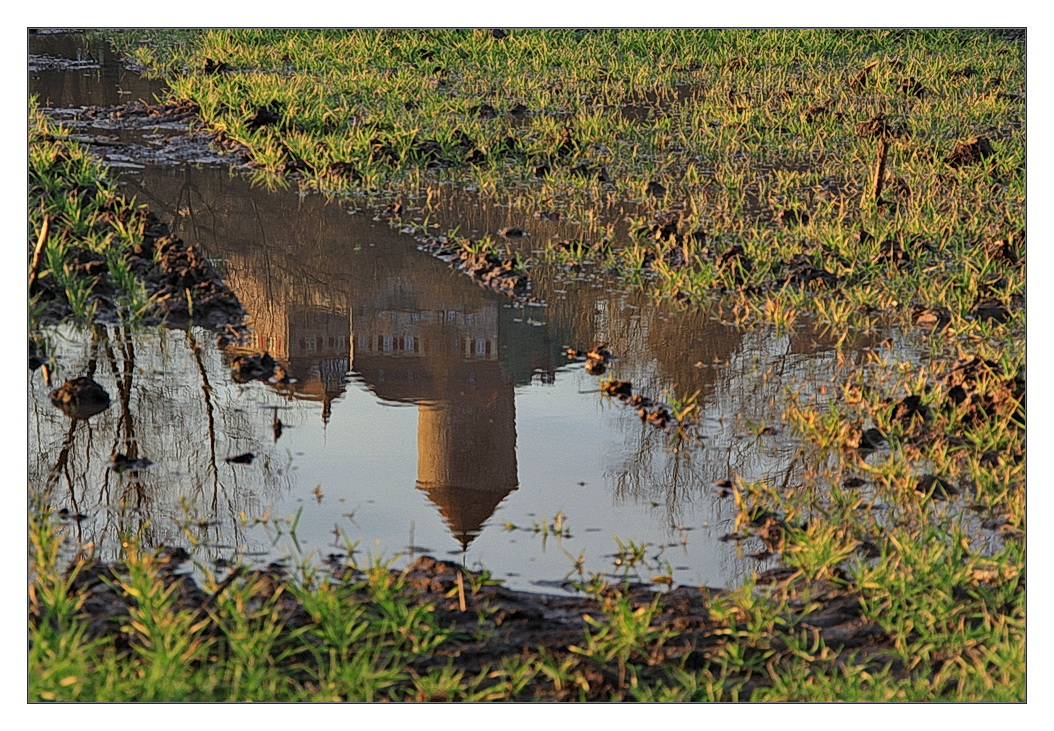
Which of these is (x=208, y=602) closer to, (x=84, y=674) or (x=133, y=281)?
(x=84, y=674)

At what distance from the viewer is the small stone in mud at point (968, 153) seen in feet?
36.7

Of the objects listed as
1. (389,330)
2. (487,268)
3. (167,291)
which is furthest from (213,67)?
(389,330)

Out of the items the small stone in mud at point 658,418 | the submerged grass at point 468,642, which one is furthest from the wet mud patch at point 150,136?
the submerged grass at point 468,642

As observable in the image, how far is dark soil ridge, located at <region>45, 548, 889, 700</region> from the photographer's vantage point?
12.6 feet

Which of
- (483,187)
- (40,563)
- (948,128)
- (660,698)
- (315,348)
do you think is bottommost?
(660,698)

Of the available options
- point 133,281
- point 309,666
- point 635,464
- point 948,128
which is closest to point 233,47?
point 948,128

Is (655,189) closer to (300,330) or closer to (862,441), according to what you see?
(300,330)

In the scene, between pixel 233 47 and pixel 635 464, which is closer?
pixel 635 464

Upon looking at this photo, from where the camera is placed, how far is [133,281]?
7.29m

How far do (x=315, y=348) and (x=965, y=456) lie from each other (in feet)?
11.0

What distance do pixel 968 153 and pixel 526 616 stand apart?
858 centimetres

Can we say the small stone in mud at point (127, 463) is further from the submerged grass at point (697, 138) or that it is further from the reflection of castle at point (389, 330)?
the submerged grass at point (697, 138)

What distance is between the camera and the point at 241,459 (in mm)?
5301

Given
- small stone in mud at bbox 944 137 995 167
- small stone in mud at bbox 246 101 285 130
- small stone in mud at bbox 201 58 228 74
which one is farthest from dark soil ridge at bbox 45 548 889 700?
small stone in mud at bbox 201 58 228 74
